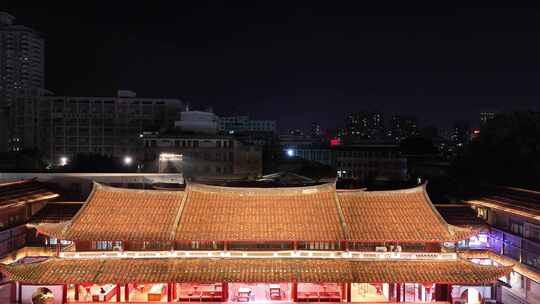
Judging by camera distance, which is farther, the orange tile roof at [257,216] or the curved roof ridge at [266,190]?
the curved roof ridge at [266,190]

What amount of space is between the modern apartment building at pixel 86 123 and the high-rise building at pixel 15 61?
1568cm

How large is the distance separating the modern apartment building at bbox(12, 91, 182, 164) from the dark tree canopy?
7141cm

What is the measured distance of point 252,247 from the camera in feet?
77.9

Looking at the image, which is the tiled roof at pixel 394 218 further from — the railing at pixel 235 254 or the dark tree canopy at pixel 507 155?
the dark tree canopy at pixel 507 155

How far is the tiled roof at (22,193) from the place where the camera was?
104ft

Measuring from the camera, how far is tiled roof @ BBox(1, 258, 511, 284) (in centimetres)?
2209

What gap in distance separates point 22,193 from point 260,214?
2116 cm

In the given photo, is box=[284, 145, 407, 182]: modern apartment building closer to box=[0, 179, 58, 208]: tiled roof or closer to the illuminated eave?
the illuminated eave

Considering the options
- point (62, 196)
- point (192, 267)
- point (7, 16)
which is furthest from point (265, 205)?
point (7, 16)

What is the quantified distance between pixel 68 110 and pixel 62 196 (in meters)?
71.4

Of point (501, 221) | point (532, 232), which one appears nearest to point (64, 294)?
point (532, 232)

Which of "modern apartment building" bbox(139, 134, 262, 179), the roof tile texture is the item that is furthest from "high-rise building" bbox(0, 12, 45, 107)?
the roof tile texture

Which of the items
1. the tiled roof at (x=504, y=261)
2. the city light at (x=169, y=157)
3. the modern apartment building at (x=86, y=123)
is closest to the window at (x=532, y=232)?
the tiled roof at (x=504, y=261)

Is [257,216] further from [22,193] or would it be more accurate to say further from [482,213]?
[482,213]
